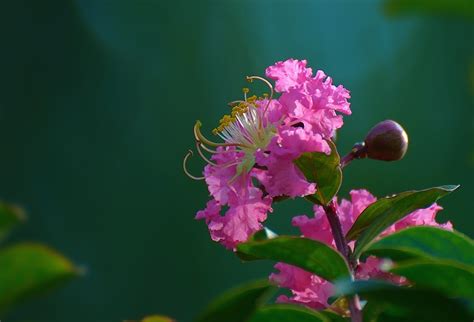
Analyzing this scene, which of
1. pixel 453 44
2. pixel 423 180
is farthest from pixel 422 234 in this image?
pixel 453 44

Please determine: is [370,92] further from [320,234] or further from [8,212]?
[8,212]

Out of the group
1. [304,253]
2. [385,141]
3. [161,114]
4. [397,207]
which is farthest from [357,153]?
[161,114]

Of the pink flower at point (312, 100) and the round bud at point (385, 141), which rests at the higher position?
the pink flower at point (312, 100)

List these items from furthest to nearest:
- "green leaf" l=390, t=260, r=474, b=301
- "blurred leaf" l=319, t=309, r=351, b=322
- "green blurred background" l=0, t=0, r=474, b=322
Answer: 1. "green blurred background" l=0, t=0, r=474, b=322
2. "blurred leaf" l=319, t=309, r=351, b=322
3. "green leaf" l=390, t=260, r=474, b=301

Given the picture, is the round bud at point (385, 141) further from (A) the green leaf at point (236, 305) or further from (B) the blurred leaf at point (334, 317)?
(A) the green leaf at point (236, 305)

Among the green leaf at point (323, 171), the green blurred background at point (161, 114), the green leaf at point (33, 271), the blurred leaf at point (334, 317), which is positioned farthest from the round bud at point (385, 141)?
the green blurred background at point (161, 114)

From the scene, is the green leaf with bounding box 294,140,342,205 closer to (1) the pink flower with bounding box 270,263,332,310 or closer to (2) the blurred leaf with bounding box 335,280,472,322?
(1) the pink flower with bounding box 270,263,332,310

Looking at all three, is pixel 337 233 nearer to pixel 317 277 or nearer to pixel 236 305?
pixel 317 277

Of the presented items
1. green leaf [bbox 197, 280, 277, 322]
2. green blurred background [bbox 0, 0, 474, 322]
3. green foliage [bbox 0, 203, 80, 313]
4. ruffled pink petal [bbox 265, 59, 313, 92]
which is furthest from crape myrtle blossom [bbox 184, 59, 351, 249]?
green blurred background [bbox 0, 0, 474, 322]
